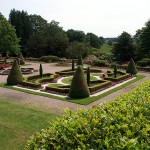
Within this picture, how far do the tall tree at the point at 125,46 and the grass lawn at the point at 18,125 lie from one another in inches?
1549

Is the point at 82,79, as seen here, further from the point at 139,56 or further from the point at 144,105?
the point at 139,56

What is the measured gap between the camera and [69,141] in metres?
4.80

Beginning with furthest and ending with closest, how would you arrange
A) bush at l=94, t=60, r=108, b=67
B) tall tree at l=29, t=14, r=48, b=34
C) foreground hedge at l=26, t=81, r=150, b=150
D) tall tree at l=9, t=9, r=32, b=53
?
tall tree at l=29, t=14, r=48, b=34 < tall tree at l=9, t=9, r=32, b=53 < bush at l=94, t=60, r=108, b=67 < foreground hedge at l=26, t=81, r=150, b=150

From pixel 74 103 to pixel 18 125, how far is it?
722 cm

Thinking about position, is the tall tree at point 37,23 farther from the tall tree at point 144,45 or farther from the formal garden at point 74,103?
the tall tree at point 144,45

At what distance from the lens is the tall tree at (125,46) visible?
52062 mm

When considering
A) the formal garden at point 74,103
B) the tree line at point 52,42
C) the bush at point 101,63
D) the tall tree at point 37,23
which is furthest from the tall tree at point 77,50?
the tall tree at point 37,23

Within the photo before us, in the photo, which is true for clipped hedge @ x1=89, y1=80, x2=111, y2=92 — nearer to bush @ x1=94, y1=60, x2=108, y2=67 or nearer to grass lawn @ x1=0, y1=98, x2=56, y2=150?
grass lawn @ x1=0, y1=98, x2=56, y2=150

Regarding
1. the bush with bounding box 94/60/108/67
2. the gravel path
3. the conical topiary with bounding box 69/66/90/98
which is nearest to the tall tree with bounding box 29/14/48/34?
the bush with bounding box 94/60/108/67

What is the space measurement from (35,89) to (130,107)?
18.2 metres

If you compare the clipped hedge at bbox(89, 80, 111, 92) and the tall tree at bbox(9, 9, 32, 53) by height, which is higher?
the tall tree at bbox(9, 9, 32, 53)

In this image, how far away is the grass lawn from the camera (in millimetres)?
10703

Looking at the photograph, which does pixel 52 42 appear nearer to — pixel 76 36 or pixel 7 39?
pixel 7 39

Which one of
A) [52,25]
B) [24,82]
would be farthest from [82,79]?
[52,25]
